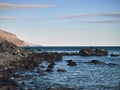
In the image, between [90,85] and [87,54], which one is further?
[87,54]

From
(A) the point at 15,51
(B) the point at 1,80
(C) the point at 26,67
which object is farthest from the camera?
(A) the point at 15,51

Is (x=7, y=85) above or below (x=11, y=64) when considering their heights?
below

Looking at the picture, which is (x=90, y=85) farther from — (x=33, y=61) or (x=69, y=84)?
(x=33, y=61)

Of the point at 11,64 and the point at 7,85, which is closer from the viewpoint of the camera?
the point at 7,85

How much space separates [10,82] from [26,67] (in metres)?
23.3

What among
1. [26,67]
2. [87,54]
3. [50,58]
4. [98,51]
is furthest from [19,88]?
[98,51]

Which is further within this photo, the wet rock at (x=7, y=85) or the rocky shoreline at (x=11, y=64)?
the rocky shoreline at (x=11, y=64)

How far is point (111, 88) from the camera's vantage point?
1491 inches

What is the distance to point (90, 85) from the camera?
133 feet

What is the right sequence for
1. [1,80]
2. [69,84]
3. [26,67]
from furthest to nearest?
[26,67], [69,84], [1,80]

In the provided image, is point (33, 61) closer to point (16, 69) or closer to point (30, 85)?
point (16, 69)

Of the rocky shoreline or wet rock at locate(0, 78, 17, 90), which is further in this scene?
the rocky shoreline

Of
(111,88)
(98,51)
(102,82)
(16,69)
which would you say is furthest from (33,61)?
(98,51)

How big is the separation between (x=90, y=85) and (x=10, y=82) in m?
10.1
